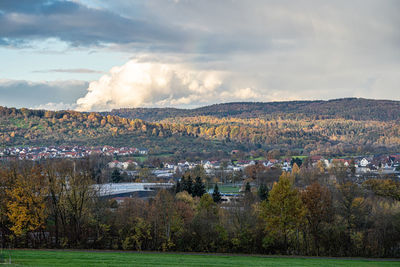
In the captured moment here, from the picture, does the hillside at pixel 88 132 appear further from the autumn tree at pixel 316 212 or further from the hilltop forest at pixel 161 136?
the autumn tree at pixel 316 212

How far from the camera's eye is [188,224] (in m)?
27.6

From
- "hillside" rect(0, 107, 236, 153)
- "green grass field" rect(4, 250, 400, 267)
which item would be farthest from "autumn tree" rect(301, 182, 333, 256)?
"hillside" rect(0, 107, 236, 153)

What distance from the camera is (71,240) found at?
27047 mm

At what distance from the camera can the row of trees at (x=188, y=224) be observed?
26.1m

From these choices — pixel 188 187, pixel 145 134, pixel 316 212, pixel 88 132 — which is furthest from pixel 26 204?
pixel 88 132

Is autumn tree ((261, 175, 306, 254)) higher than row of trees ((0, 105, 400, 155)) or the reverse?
the reverse

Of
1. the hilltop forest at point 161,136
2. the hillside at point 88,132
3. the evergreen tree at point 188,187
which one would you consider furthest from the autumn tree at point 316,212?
the hilltop forest at point 161,136

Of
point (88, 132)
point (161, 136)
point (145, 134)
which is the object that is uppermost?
point (88, 132)

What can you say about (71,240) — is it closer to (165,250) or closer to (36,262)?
(165,250)

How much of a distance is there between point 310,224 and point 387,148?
140m

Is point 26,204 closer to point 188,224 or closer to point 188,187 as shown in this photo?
point 188,224

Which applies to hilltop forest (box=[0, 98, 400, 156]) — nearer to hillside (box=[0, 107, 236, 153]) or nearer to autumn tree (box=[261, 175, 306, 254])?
hillside (box=[0, 107, 236, 153])

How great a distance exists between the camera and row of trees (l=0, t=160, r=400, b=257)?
26.1 meters

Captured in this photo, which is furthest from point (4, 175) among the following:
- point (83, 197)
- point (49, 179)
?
point (83, 197)
